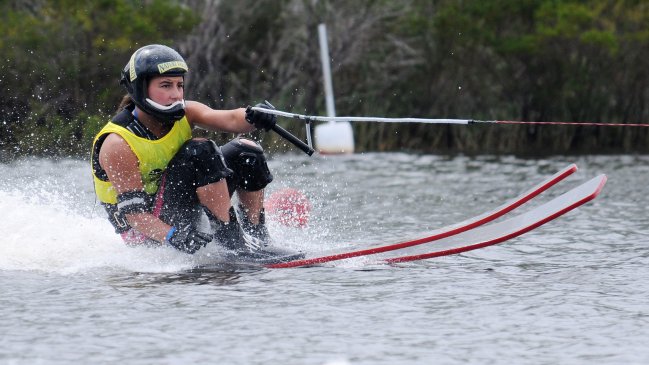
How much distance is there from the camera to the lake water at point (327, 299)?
4.56 m

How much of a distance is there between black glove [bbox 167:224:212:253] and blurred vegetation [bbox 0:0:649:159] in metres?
14.7

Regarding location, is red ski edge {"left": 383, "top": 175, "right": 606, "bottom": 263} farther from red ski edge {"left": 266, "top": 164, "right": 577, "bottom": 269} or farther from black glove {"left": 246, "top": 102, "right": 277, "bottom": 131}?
black glove {"left": 246, "top": 102, "right": 277, "bottom": 131}

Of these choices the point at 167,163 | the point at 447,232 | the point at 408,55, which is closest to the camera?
the point at 167,163

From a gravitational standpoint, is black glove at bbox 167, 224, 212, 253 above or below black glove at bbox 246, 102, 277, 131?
below

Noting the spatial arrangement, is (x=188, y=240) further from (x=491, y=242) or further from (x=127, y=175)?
(x=491, y=242)

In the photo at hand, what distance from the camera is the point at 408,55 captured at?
25.8 meters

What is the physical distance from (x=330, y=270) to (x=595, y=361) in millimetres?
2279

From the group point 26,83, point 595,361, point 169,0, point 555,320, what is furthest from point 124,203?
point 169,0

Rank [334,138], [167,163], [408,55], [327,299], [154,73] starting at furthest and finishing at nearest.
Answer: [408,55], [334,138], [167,163], [154,73], [327,299]

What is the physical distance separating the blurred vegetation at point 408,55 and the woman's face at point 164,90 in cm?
1437

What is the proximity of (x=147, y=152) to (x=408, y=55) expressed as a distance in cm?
1951

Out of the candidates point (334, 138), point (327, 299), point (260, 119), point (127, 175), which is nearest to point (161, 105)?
point (127, 175)

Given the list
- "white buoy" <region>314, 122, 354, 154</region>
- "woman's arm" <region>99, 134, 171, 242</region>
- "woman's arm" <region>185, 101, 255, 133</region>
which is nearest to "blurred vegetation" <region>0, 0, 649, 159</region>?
"white buoy" <region>314, 122, 354, 154</region>

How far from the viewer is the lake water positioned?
15.0ft
